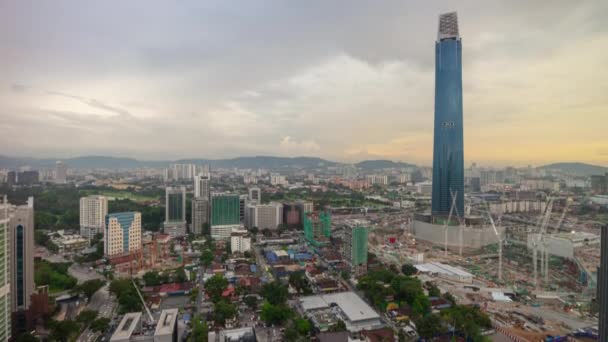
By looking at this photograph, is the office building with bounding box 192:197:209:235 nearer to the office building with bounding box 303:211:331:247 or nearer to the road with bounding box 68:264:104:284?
the office building with bounding box 303:211:331:247

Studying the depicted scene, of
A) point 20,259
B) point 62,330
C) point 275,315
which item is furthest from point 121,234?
point 275,315

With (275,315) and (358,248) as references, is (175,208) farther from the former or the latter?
(275,315)

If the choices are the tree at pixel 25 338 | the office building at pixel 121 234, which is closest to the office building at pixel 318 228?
the office building at pixel 121 234

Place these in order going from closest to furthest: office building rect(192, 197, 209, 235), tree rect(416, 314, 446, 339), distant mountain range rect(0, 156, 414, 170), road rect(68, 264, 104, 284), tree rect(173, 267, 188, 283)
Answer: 1. tree rect(416, 314, 446, 339)
2. tree rect(173, 267, 188, 283)
3. road rect(68, 264, 104, 284)
4. office building rect(192, 197, 209, 235)
5. distant mountain range rect(0, 156, 414, 170)

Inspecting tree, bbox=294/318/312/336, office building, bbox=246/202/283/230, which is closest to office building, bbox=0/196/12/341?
tree, bbox=294/318/312/336

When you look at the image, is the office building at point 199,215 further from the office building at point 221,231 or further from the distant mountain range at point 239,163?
the distant mountain range at point 239,163

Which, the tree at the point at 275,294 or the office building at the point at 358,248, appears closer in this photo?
the tree at the point at 275,294
